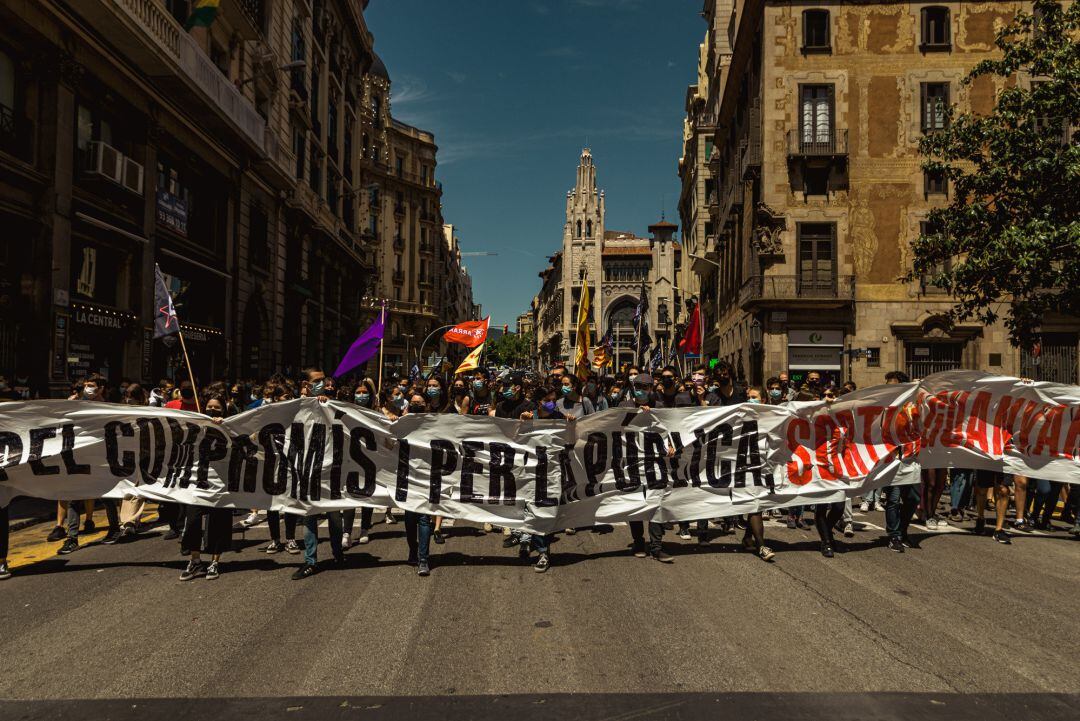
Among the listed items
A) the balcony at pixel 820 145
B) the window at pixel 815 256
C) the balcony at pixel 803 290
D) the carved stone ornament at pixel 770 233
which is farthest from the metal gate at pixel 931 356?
the balcony at pixel 820 145

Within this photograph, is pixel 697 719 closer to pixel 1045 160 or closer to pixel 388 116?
pixel 1045 160

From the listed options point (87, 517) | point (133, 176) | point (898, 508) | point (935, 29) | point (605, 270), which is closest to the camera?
point (898, 508)

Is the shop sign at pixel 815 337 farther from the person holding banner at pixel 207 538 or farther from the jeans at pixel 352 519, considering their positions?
the person holding banner at pixel 207 538

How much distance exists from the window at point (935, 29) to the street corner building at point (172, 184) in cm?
2319

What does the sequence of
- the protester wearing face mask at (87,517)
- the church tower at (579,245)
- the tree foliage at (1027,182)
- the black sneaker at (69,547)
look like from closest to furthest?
the black sneaker at (69,547)
the protester wearing face mask at (87,517)
the tree foliage at (1027,182)
the church tower at (579,245)

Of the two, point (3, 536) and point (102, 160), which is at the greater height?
point (102, 160)

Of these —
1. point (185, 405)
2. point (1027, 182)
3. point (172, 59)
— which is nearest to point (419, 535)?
point (185, 405)

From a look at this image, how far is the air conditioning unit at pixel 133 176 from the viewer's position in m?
17.4

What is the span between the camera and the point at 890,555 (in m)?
7.96

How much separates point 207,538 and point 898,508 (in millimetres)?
7384

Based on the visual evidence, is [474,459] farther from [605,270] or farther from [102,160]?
[605,270]

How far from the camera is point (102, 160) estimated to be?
16.2 metres

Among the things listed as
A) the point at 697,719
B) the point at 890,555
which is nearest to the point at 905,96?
the point at 890,555

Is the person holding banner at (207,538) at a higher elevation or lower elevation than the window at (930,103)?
lower
